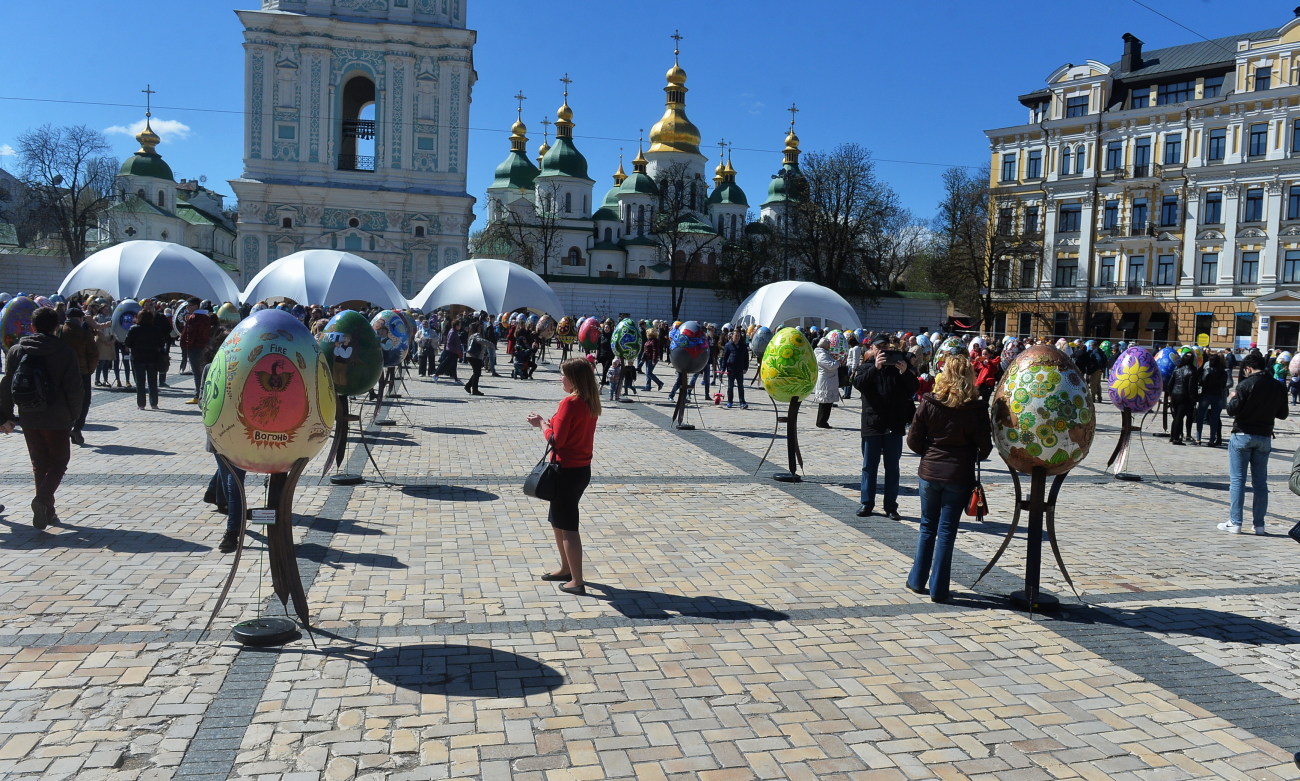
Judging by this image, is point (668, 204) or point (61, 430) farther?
point (668, 204)

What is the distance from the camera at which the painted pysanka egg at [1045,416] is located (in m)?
6.65

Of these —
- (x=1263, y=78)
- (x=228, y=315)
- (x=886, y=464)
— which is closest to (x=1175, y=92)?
(x=1263, y=78)

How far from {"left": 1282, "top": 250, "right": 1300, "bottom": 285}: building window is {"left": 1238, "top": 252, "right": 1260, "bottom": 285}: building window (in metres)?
1.06

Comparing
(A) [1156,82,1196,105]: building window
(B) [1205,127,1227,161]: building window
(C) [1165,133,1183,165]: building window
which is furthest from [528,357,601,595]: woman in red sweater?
(A) [1156,82,1196,105]: building window

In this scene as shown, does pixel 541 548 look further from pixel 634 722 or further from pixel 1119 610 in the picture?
pixel 1119 610

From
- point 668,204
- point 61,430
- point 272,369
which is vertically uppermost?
point 668,204

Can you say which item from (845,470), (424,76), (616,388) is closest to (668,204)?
(424,76)

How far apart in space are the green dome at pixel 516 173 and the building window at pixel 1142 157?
52.6 meters

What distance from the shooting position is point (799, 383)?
11727 mm

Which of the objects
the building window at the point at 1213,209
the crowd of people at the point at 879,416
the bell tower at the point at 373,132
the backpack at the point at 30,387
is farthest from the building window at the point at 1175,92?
the backpack at the point at 30,387

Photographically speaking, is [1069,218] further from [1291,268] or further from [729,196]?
[729,196]

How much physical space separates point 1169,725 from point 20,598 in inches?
264

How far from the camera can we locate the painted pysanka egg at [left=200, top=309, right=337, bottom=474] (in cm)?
545

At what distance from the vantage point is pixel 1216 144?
47.3 meters
